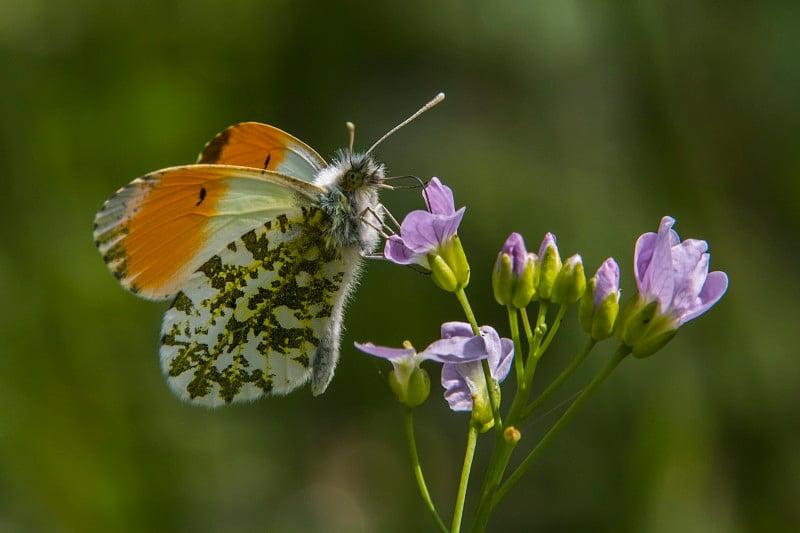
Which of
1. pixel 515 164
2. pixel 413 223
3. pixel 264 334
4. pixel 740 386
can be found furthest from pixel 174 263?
pixel 740 386

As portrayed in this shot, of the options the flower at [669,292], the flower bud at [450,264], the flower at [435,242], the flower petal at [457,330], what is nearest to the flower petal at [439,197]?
the flower at [435,242]

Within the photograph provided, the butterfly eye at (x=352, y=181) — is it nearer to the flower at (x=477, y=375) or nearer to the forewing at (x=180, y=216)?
the forewing at (x=180, y=216)

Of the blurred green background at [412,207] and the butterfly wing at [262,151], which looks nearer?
the butterfly wing at [262,151]

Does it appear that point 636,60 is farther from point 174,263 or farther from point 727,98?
point 174,263

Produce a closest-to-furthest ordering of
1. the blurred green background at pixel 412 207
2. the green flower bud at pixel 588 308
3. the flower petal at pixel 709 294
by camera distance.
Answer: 1. the flower petal at pixel 709 294
2. the green flower bud at pixel 588 308
3. the blurred green background at pixel 412 207

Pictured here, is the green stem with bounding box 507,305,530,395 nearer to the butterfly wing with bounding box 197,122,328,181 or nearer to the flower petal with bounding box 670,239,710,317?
the flower petal with bounding box 670,239,710,317

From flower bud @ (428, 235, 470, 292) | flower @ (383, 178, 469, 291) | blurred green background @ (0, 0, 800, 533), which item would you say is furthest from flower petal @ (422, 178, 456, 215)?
blurred green background @ (0, 0, 800, 533)
